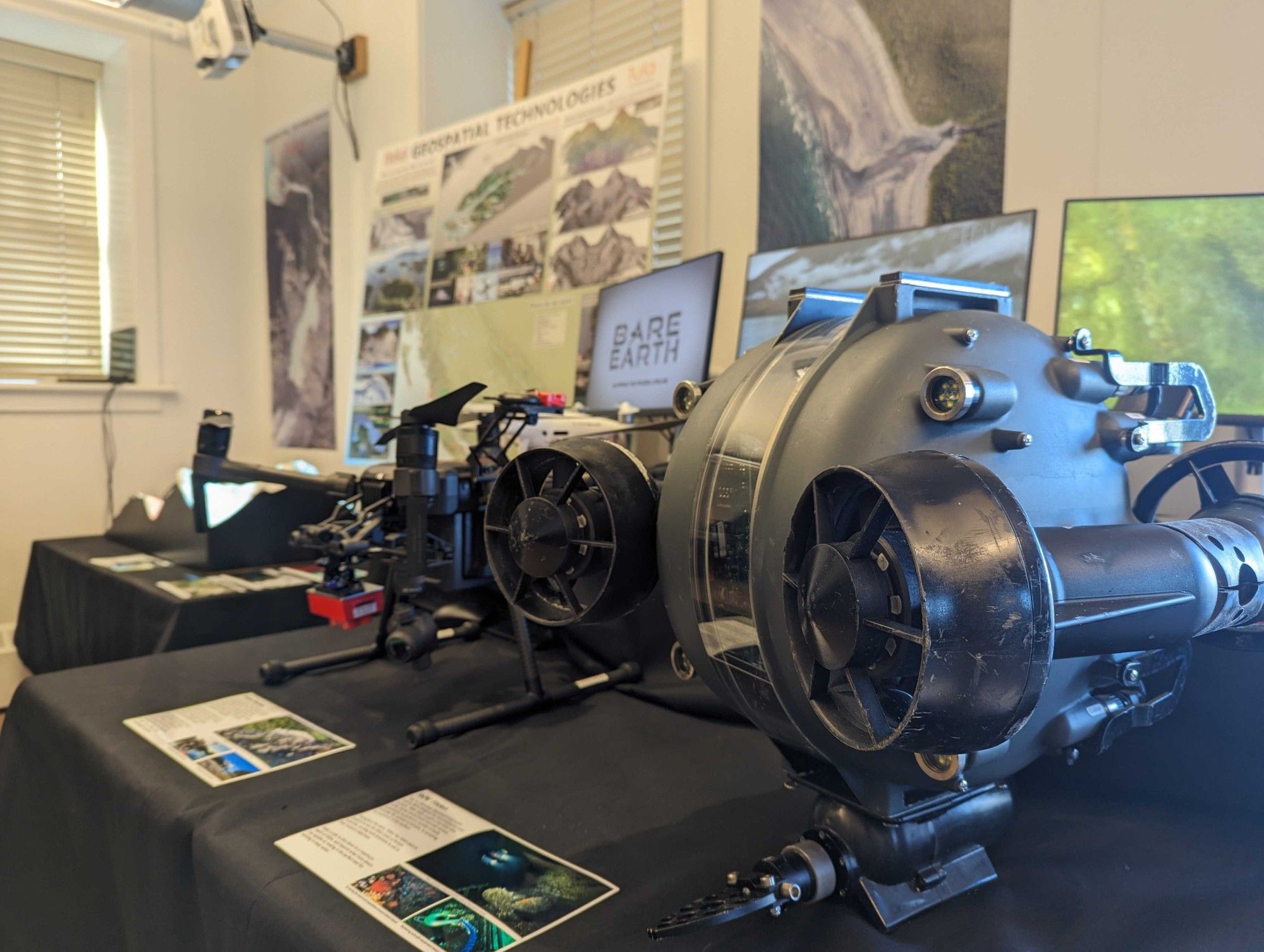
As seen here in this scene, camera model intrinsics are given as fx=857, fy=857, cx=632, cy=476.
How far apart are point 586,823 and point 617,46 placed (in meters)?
2.10

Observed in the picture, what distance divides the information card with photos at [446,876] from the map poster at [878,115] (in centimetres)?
104

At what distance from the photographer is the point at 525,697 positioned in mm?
1046

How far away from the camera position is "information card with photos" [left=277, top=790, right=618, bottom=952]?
595 mm

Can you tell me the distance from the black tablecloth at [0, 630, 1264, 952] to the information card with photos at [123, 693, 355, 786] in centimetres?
2

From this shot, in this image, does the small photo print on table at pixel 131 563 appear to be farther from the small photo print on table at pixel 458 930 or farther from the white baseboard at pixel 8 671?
the small photo print on table at pixel 458 930

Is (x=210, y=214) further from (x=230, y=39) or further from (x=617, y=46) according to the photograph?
(x=617, y=46)

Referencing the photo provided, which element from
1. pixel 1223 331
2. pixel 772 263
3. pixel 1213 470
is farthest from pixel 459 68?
pixel 1213 470

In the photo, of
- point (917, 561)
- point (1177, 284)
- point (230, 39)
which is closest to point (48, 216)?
point (230, 39)

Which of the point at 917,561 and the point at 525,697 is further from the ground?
the point at 917,561

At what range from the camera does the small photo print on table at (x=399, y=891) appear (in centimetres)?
62

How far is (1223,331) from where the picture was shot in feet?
3.13

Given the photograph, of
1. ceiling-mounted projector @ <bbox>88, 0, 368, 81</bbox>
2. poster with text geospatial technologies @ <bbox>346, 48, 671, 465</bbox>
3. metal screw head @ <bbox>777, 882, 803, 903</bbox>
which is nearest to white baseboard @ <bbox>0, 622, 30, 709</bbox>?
poster with text geospatial technologies @ <bbox>346, 48, 671, 465</bbox>

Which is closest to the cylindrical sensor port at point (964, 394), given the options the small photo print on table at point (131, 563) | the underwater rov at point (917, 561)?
the underwater rov at point (917, 561)

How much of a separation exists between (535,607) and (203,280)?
3217mm
